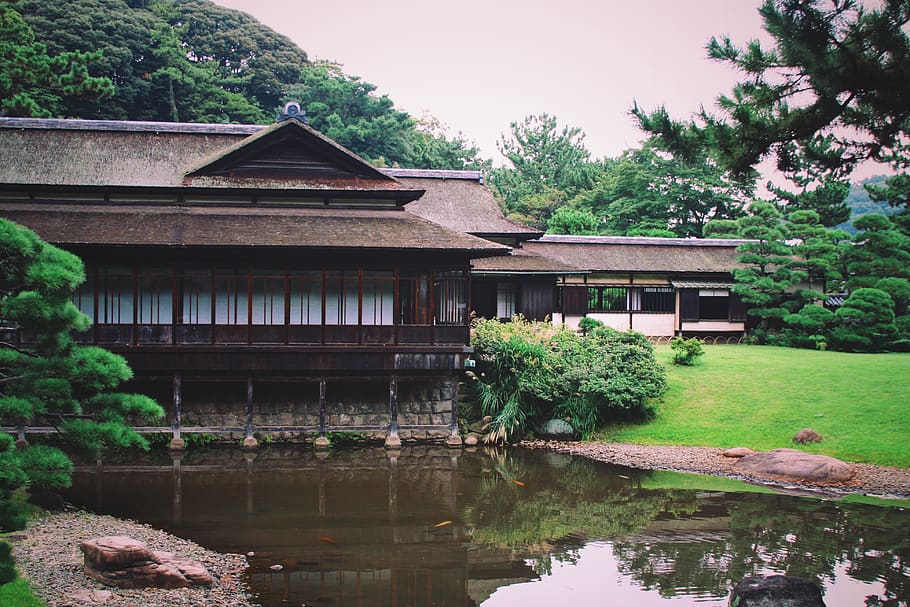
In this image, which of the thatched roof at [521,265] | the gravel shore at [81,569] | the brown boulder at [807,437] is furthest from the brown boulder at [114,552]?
the thatched roof at [521,265]

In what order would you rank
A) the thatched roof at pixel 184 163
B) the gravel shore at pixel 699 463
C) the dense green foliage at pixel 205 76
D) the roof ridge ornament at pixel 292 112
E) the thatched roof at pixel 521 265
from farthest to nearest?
the dense green foliage at pixel 205 76
the thatched roof at pixel 521 265
the roof ridge ornament at pixel 292 112
the thatched roof at pixel 184 163
the gravel shore at pixel 699 463

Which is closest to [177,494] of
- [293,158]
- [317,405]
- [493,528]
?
[317,405]

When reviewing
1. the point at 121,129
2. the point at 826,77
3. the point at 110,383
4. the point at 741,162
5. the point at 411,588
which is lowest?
the point at 411,588

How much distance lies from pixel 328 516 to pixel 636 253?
75.4 ft

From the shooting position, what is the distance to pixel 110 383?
34.2 feet

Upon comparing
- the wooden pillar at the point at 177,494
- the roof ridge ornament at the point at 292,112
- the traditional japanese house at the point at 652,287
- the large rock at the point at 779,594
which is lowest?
the wooden pillar at the point at 177,494

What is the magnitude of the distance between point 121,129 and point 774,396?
2143 centimetres

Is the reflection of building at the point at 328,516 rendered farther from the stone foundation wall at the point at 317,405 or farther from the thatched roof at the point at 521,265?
the thatched roof at the point at 521,265

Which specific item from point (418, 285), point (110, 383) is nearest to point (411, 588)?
point (110, 383)

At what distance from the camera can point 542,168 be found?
2589 inches

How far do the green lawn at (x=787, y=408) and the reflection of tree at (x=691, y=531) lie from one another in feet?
11.1

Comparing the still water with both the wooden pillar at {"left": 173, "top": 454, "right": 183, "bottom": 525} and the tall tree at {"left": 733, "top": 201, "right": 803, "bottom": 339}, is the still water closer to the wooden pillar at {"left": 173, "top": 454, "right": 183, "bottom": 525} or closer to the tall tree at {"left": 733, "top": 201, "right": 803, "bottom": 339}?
the wooden pillar at {"left": 173, "top": 454, "right": 183, "bottom": 525}

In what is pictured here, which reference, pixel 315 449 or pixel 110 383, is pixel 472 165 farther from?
pixel 110 383

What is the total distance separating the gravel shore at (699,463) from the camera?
16.6 m
